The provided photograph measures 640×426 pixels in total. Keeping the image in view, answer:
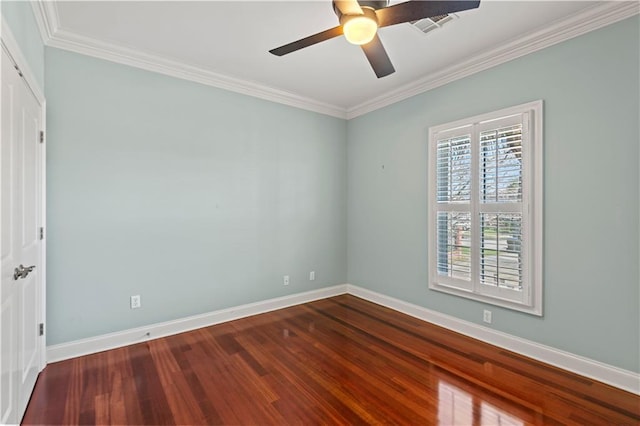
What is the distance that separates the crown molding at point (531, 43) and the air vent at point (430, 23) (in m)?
0.73

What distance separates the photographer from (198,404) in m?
2.12

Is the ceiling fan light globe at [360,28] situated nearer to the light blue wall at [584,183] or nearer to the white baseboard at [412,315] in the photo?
the light blue wall at [584,183]

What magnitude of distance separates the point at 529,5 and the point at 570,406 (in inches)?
113

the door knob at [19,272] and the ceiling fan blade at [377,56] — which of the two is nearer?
the door knob at [19,272]

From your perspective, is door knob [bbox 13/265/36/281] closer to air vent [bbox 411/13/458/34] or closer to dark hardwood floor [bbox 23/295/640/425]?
dark hardwood floor [bbox 23/295/640/425]

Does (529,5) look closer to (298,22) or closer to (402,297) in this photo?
(298,22)

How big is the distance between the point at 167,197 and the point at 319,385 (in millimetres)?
2345

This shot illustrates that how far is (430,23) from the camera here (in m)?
2.55

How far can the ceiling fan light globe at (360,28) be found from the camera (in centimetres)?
176

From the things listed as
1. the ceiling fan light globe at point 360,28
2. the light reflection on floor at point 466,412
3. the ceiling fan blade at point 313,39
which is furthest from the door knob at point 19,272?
the light reflection on floor at point 466,412

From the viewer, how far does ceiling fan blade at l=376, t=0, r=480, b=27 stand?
1667 mm

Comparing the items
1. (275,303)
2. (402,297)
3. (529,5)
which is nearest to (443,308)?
(402,297)

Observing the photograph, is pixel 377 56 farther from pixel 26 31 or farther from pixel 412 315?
pixel 412 315

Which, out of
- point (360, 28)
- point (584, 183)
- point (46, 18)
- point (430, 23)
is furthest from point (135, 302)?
point (584, 183)
